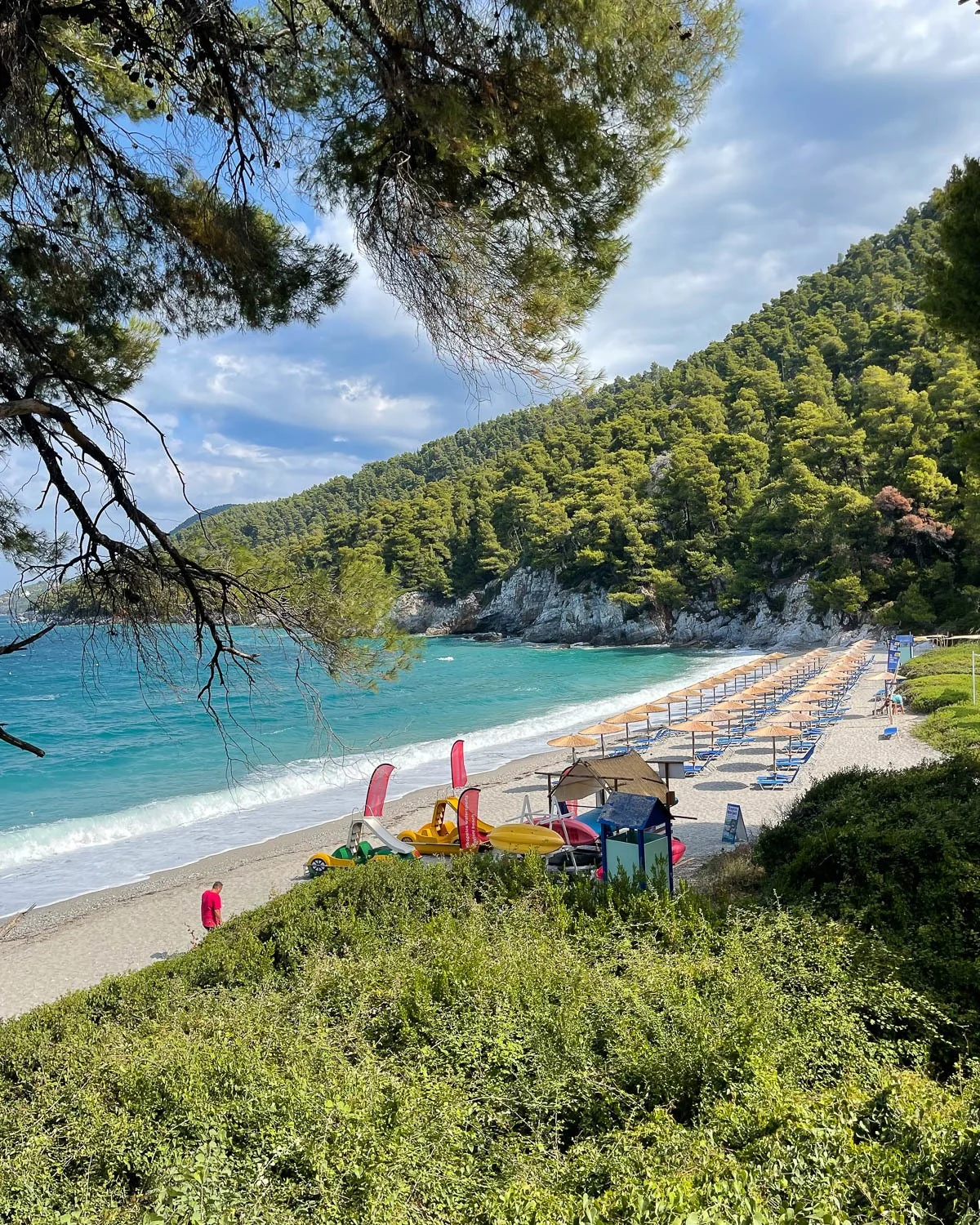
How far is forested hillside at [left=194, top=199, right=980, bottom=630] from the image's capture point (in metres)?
40.9

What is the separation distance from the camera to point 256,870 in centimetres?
1345

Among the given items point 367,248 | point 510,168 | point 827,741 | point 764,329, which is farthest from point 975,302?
point 764,329

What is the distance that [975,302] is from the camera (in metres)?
7.32

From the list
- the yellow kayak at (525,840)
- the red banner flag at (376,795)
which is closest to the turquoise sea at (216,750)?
the red banner flag at (376,795)

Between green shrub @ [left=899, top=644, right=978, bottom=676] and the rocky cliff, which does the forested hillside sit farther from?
green shrub @ [left=899, top=644, right=978, bottom=676]

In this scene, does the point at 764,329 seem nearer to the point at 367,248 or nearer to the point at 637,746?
the point at 637,746

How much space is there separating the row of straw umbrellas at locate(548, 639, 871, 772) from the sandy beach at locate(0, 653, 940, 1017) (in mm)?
949

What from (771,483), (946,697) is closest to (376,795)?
(946,697)

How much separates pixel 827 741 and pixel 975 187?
14598 mm

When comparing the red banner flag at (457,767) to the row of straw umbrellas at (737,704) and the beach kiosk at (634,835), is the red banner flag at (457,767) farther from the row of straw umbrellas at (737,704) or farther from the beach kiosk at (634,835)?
the row of straw umbrellas at (737,704)

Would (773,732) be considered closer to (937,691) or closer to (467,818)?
(937,691)

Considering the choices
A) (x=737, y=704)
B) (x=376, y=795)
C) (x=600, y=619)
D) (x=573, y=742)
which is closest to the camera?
(x=376, y=795)

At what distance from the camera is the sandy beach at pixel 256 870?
1004cm

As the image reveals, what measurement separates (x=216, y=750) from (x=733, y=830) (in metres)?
20.5
